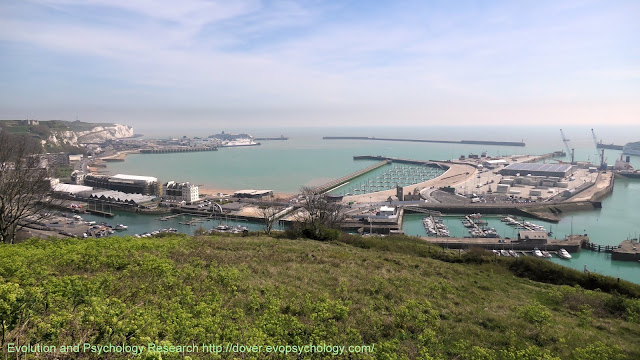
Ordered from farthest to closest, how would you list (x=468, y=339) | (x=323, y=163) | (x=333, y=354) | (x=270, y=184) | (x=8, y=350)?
1. (x=323, y=163)
2. (x=270, y=184)
3. (x=468, y=339)
4. (x=333, y=354)
5. (x=8, y=350)

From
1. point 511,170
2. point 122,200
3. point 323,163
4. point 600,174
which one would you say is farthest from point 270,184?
point 600,174

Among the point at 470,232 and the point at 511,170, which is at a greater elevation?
the point at 511,170

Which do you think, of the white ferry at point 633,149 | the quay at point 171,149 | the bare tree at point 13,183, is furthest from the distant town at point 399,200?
the quay at point 171,149

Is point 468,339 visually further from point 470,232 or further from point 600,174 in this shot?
point 600,174

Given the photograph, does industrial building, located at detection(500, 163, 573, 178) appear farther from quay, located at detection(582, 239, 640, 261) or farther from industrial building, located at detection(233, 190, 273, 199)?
industrial building, located at detection(233, 190, 273, 199)

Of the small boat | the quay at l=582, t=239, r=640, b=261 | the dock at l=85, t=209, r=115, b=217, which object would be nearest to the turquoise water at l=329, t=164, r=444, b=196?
the dock at l=85, t=209, r=115, b=217

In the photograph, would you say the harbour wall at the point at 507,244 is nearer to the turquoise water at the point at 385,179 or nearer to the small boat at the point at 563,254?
the small boat at the point at 563,254
